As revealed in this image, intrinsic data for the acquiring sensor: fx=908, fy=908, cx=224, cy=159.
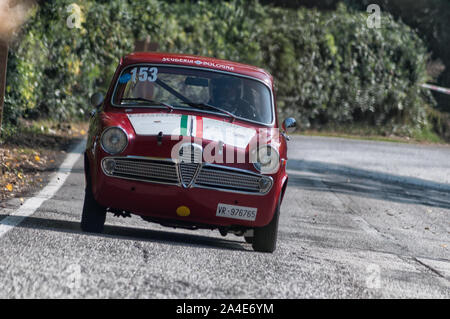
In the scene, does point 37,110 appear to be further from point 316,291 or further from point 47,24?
point 316,291

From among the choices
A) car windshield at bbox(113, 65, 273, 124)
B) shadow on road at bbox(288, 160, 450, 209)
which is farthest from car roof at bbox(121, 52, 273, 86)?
shadow on road at bbox(288, 160, 450, 209)

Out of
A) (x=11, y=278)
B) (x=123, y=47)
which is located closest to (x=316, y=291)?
(x=11, y=278)

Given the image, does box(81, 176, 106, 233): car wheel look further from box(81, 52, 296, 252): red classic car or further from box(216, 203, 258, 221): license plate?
box(216, 203, 258, 221): license plate

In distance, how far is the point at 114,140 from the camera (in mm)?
7098

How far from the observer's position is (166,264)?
5.96 m

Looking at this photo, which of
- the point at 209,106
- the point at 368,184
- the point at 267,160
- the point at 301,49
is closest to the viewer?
the point at 267,160

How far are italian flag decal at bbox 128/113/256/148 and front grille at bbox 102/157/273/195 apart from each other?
0.23 m

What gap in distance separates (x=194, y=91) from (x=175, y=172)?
1.22m

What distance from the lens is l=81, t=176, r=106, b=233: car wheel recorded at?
24.1ft

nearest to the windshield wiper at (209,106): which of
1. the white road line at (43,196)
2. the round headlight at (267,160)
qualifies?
the round headlight at (267,160)

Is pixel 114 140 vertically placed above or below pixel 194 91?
below

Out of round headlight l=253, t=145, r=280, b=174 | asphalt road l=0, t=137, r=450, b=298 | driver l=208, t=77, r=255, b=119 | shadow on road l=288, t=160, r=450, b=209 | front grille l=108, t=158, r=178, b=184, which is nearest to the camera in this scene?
asphalt road l=0, t=137, r=450, b=298

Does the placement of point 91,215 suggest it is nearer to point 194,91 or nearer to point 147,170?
point 147,170

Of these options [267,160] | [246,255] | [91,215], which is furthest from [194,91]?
[246,255]
